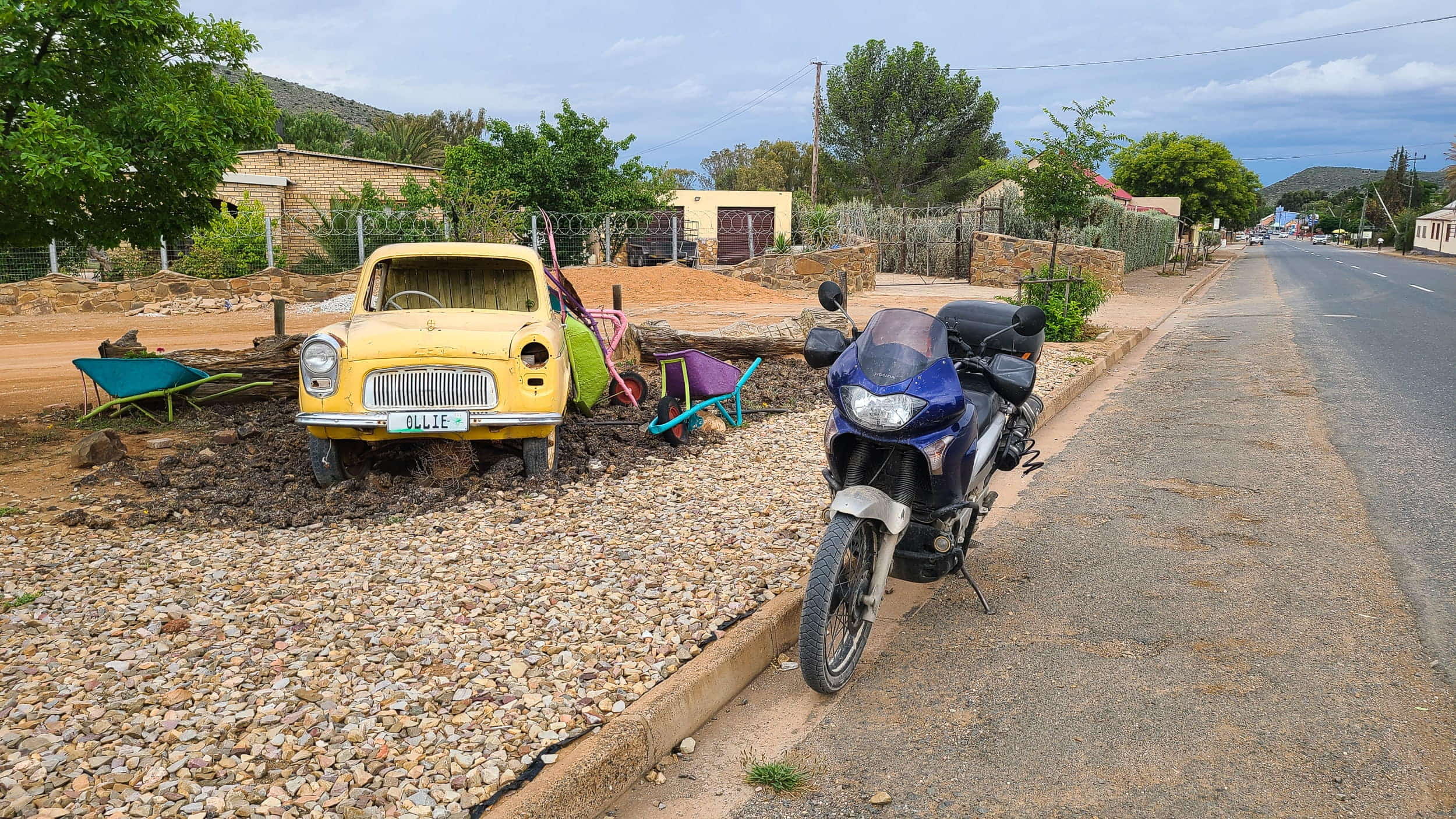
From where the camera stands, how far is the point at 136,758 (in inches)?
116

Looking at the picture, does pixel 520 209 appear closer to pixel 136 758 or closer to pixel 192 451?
pixel 192 451

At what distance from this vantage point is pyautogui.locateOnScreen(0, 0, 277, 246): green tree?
595 centimetres

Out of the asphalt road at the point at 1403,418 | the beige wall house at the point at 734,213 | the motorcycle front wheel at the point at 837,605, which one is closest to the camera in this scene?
the motorcycle front wheel at the point at 837,605

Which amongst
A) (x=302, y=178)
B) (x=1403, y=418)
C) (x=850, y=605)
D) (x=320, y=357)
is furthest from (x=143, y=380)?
(x=302, y=178)

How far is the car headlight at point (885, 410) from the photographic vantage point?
3.67 m

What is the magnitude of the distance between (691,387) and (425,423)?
2.53 metres

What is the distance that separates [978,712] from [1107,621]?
1.11 m

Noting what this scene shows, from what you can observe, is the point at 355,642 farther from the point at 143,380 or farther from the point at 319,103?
the point at 319,103

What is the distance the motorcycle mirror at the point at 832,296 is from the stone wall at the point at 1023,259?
19936 millimetres

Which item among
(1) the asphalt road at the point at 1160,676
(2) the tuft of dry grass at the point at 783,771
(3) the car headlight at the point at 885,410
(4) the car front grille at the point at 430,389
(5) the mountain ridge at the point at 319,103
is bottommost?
(2) the tuft of dry grass at the point at 783,771

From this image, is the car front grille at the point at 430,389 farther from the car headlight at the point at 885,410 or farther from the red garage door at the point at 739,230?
the red garage door at the point at 739,230

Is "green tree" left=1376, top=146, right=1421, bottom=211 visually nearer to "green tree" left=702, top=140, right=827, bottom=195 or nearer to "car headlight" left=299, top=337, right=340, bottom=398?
"green tree" left=702, top=140, right=827, bottom=195

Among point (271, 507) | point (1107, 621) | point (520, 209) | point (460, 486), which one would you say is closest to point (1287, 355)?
point (1107, 621)

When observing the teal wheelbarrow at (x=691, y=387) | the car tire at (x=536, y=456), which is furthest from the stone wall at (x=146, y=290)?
the car tire at (x=536, y=456)
